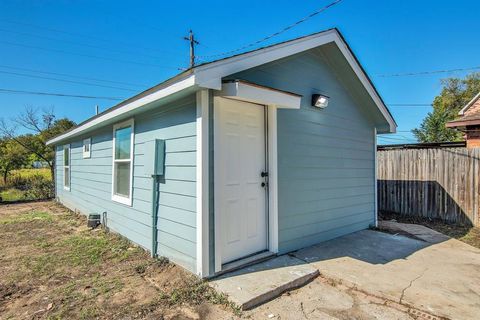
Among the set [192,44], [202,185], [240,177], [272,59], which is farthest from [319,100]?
[192,44]

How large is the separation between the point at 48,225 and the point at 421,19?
11.2 metres

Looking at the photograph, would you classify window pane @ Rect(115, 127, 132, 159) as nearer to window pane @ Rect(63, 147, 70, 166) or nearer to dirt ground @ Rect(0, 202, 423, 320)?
dirt ground @ Rect(0, 202, 423, 320)

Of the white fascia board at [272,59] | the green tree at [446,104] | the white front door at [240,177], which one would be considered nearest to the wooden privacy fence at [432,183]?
the white fascia board at [272,59]

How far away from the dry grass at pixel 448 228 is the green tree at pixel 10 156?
20344 mm

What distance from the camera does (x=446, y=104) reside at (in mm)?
27031

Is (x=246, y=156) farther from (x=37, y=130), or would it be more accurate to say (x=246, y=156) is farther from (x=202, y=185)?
(x=37, y=130)

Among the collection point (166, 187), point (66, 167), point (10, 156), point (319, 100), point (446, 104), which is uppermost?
point (446, 104)

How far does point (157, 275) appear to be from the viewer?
3.39 m

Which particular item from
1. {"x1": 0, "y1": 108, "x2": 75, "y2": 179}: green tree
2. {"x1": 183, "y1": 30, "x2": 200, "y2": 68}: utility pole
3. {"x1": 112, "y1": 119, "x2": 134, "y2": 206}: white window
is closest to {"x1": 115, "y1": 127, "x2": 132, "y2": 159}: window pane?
{"x1": 112, "y1": 119, "x2": 134, "y2": 206}: white window

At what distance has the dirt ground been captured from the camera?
8.33ft

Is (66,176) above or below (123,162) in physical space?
below

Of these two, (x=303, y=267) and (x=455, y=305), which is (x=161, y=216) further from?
(x=455, y=305)

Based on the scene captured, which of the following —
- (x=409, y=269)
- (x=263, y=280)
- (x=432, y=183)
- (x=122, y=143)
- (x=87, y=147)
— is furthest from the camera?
(x=87, y=147)

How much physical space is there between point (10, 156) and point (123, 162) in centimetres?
1662
